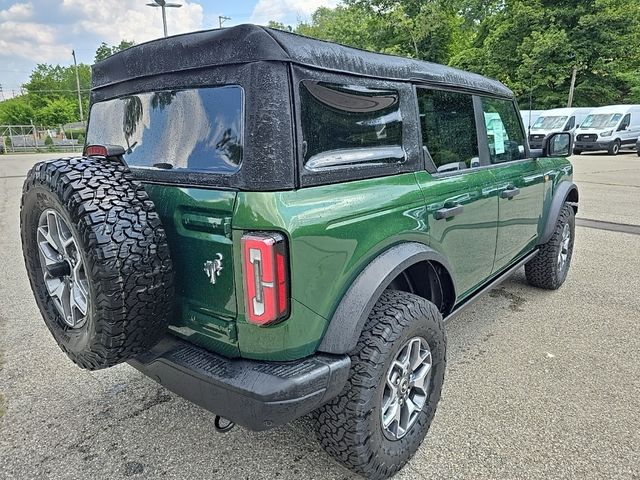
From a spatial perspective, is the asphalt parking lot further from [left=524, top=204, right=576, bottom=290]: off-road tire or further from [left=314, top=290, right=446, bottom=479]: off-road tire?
[left=524, top=204, right=576, bottom=290]: off-road tire

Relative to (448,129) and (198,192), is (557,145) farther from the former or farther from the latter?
(198,192)

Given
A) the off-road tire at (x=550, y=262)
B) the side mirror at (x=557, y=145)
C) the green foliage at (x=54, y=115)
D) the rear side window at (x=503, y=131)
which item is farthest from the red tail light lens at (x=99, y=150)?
the green foliage at (x=54, y=115)

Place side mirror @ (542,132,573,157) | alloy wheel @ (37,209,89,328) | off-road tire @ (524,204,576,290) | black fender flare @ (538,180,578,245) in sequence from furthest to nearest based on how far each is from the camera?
off-road tire @ (524,204,576,290)
black fender flare @ (538,180,578,245)
side mirror @ (542,132,573,157)
alloy wheel @ (37,209,89,328)

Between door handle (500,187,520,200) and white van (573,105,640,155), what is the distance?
20.2 metres

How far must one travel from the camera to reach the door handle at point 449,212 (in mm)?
2395

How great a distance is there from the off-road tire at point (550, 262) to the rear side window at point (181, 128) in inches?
130

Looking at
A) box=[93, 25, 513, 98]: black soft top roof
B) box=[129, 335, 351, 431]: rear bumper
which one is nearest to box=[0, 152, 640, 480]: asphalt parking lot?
box=[129, 335, 351, 431]: rear bumper

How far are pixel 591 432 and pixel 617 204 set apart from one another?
7.71 m

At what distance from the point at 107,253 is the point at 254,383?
70 centimetres

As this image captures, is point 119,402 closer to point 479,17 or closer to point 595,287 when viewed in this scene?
point 595,287

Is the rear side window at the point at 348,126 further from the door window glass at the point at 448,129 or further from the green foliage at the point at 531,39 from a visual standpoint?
the green foliage at the point at 531,39

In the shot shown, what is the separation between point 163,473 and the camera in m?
2.12

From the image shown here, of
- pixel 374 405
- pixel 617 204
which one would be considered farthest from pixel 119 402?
pixel 617 204

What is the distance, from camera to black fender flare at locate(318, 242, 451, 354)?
70.6 inches
